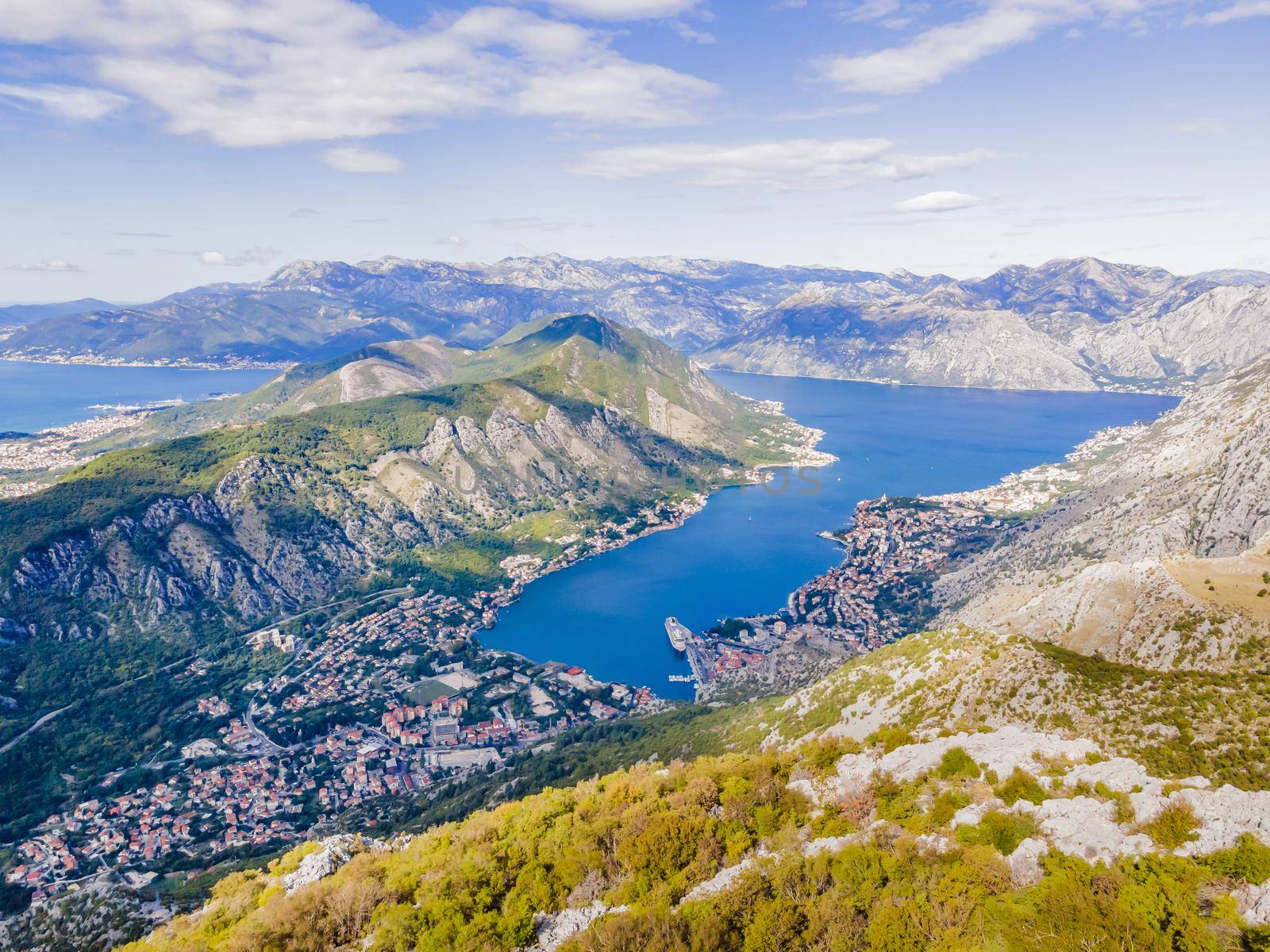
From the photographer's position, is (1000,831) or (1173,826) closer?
(1173,826)

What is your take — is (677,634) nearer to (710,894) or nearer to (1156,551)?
(1156,551)

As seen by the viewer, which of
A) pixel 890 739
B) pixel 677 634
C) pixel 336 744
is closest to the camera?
pixel 890 739

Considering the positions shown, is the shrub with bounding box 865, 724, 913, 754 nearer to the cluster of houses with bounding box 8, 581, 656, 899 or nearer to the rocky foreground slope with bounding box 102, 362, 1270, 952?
the rocky foreground slope with bounding box 102, 362, 1270, 952

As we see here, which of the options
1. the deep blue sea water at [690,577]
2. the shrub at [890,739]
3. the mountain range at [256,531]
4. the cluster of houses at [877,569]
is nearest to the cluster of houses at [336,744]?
the deep blue sea water at [690,577]

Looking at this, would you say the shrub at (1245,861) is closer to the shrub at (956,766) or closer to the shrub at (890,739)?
the shrub at (956,766)

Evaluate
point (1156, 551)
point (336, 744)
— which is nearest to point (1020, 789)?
point (1156, 551)

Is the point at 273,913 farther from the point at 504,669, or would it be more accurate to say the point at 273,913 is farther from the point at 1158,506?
the point at 1158,506
